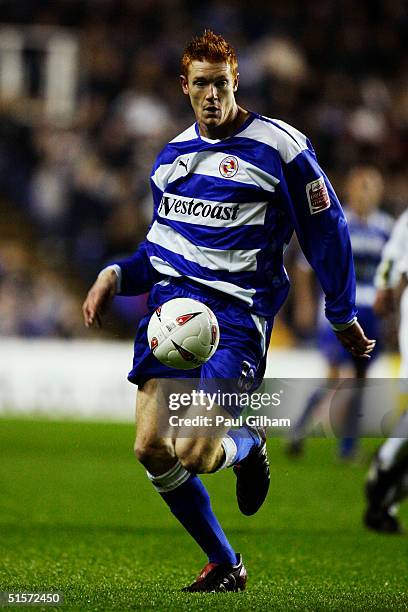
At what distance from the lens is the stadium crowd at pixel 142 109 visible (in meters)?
14.6

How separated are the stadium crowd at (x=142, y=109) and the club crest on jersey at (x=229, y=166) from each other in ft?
30.6

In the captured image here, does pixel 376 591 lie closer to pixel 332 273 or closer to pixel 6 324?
pixel 332 273

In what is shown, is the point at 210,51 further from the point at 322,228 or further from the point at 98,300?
the point at 98,300

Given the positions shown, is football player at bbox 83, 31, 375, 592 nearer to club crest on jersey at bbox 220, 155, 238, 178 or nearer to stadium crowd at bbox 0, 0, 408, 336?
club crest on jersey at bbox 220, 155, 238, 178

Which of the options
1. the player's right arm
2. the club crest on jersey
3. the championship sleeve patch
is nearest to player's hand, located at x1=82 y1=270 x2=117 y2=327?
the player's right arm

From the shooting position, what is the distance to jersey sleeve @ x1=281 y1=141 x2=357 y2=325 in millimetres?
4344

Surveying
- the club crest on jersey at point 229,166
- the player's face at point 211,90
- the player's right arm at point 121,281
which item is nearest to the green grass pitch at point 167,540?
the player's right arm at point 121,281

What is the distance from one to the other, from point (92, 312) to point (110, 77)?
11608 millimetres

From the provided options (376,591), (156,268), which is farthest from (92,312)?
(376,591)

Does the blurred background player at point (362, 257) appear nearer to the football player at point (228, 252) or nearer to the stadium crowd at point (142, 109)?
the stadium crowd at point (142, 109)

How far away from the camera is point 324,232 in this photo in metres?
4.39

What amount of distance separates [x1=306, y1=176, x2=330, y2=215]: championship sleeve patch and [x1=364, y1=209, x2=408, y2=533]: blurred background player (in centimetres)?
152

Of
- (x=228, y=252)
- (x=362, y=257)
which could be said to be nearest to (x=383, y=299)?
(x=228, y=252)

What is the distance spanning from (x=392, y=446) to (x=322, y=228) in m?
1.93
